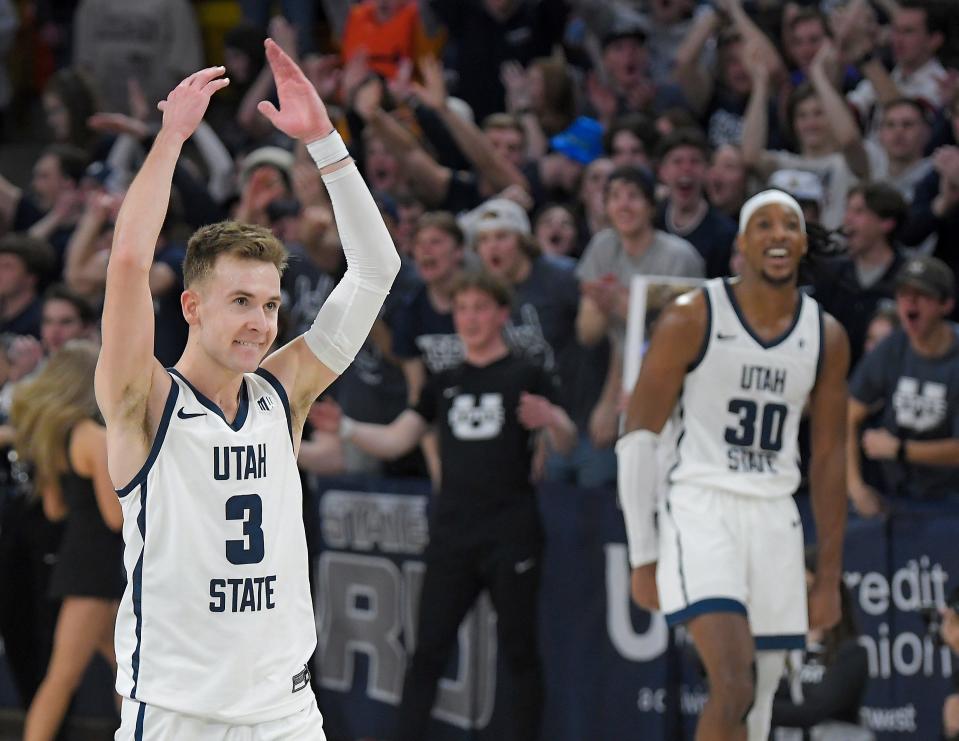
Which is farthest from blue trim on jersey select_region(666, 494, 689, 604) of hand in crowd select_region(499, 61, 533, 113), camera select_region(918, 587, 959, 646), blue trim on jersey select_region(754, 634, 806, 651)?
hand in crowd select_region(499, 61, 533, 113)

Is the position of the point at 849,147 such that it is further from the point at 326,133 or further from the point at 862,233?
the point at 326,133

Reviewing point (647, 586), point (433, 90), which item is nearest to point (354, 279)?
point (647, 586)

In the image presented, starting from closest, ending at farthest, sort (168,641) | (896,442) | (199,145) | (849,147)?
(168,641) → (896,442) → (849,147) → (199,145)

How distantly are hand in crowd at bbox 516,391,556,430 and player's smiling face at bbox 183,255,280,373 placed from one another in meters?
3.74

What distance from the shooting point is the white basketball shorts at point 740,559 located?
21.9 feet

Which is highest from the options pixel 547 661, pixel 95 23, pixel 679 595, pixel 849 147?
pixel 95 23

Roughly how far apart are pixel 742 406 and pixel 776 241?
68 cm

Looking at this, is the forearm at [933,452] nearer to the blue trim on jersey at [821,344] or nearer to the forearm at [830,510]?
the forearm at [830,510]

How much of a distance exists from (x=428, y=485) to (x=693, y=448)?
7.65 feet

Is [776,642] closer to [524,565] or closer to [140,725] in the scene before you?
[524,565]

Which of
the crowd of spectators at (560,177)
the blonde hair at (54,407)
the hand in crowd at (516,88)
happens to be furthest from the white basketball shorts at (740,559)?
the hand in crowd at (516,88)

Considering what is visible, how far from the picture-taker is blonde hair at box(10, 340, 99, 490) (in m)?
8.31

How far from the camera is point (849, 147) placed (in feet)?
32.5

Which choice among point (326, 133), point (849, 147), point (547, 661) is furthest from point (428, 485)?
point (326, 133)
